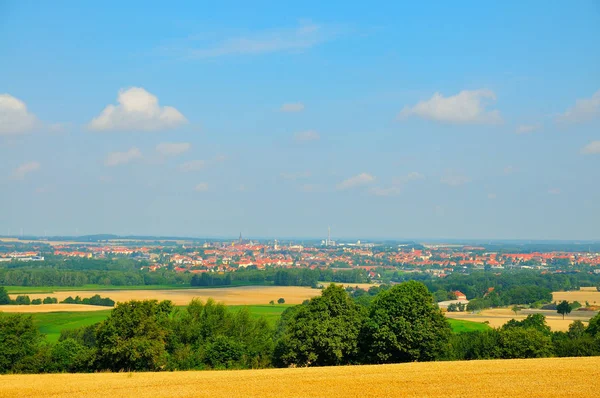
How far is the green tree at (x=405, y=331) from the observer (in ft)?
145

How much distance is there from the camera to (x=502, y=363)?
3875cm

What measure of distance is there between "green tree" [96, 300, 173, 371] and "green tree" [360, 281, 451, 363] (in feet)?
45.7

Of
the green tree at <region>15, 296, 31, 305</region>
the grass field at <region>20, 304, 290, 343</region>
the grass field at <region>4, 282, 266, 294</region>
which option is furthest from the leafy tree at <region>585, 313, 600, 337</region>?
the grass field at <region>4, 282, 266, 294</region>

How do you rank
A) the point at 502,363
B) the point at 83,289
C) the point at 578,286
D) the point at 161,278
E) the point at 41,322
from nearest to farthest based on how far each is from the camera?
the point at 502,363 < the point at 41,322 < the point at 83,289 < the point at 578,286 < the point at 161,278

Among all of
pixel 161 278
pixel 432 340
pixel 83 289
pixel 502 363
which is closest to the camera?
pixel 502 363

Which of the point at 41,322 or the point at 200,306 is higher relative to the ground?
the point at 200,306

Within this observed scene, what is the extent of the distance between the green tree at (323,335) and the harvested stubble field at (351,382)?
20.5 ft

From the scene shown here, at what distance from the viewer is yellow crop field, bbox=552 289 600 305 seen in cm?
13062

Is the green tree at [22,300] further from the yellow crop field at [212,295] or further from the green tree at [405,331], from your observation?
the green tree at [405,331]

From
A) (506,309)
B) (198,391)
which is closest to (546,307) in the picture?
(506,309)

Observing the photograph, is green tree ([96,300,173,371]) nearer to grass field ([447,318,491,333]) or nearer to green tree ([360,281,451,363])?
green tree ([360,281,451,363])

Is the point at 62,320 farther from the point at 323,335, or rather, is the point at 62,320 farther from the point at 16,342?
the point at 323,335

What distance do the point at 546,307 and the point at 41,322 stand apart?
273ft

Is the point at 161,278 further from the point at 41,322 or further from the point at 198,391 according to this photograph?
the point at 198,391
